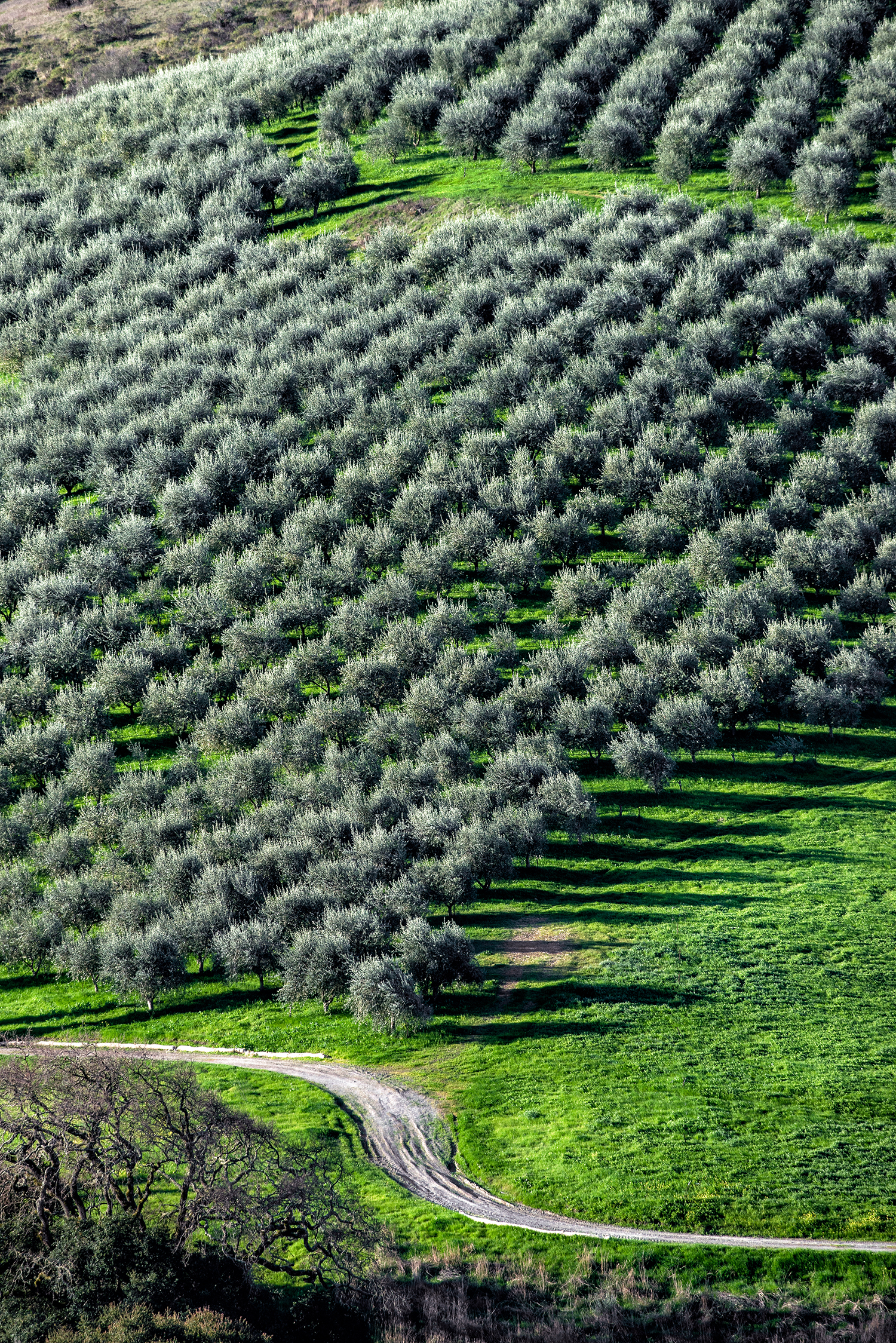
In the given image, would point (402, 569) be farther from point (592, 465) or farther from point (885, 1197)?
point (885, 1197)

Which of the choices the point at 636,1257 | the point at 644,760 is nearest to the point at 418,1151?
the point at 636,1257

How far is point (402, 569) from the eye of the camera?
55219mm

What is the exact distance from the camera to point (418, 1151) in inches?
1093

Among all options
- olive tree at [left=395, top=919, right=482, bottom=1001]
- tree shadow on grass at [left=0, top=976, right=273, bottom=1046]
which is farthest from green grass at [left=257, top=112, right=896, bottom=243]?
tree shadow on grass at [left=0, top=976, right=273, bottom=1046]

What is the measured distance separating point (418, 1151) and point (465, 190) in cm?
7385

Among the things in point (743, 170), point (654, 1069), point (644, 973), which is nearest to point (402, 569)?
point (644, 973)

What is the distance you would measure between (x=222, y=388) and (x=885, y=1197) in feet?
200

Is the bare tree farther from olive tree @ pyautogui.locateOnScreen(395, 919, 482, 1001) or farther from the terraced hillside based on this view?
olive tree @ pyautogui.locateOnScreen(395, 919, 482, 1001)

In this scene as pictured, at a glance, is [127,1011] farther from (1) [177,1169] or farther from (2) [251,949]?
(1) [177,1169]

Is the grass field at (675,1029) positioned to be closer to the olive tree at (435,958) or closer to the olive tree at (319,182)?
the olive tree at (435,958)

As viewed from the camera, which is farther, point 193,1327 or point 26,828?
point 26,828

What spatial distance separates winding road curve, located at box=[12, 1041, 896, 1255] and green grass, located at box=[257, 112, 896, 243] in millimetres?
64967

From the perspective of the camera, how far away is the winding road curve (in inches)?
961

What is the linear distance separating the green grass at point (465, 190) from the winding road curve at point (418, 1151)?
65.0m
